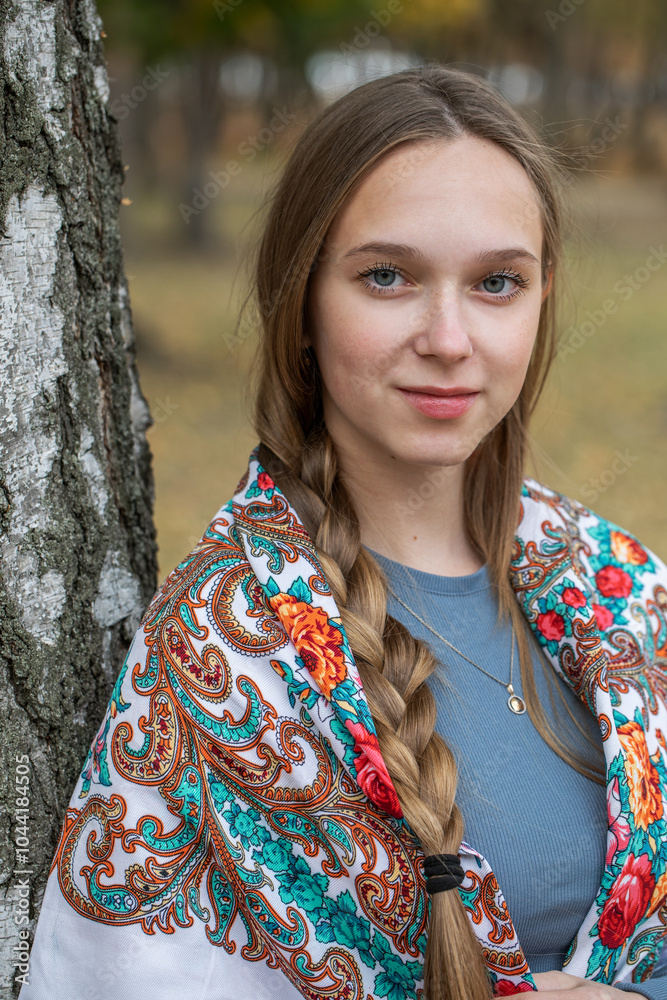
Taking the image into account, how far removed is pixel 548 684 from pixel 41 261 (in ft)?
3.95

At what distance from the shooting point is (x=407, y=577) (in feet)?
5.66

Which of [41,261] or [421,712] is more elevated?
[41,261]

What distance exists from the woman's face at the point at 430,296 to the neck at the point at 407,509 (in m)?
0.13

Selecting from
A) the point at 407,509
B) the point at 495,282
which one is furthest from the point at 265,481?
the point at 495,282

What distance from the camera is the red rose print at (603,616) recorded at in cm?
186

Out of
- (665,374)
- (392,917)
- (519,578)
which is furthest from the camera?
(665,374)

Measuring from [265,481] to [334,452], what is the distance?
0.15 m

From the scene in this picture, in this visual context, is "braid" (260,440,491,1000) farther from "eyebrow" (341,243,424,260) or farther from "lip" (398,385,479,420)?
"eyebrow" (341,243,424,260)

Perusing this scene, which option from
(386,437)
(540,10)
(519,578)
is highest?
(540,10)

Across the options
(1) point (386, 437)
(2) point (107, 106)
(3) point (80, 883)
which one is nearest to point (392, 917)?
(3) point (80, 883)

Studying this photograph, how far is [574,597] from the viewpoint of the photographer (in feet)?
5.96

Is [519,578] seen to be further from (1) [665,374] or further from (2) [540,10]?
(2) [540,10]

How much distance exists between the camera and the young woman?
143 cm
